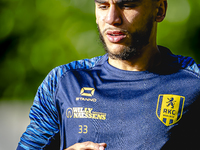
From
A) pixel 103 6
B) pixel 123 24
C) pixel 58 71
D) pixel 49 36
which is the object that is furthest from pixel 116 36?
pixel 49 36

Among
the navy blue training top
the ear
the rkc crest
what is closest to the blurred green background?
the ear

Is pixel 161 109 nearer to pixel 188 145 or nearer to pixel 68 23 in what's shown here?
pixel 188 145

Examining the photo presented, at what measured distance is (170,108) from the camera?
6.34 ft

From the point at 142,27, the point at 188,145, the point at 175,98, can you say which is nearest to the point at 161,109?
the point at 175,98

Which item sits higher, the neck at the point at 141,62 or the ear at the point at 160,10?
the ear at the point at 160,10

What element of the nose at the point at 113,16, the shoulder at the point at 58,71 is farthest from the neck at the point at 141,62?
the nose at the point at 113,16

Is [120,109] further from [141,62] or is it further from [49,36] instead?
[49,36]

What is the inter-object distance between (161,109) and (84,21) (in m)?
3.33

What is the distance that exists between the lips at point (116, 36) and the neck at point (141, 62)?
193mm

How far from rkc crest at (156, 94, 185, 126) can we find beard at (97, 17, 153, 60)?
339mm

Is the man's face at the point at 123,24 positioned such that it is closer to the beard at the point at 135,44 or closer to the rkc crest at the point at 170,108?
the beard at the point at 135,44

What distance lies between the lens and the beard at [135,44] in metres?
1.98

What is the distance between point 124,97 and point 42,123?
1.89 ft

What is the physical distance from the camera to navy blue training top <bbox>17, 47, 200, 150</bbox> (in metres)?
1.88
